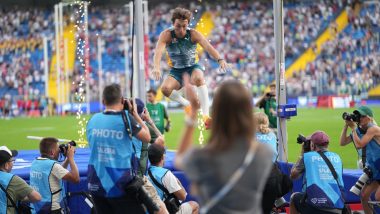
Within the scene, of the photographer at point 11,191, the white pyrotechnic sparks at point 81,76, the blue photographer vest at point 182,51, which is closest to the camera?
the photographer at point 11,191

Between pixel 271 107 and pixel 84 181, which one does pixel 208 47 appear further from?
pixel 271 107

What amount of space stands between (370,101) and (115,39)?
1416 centimetres

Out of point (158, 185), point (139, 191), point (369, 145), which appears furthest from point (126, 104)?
point (369, 145)

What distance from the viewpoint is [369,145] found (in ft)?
26.7

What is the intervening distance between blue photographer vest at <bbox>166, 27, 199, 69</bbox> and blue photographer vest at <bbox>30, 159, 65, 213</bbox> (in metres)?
2.14

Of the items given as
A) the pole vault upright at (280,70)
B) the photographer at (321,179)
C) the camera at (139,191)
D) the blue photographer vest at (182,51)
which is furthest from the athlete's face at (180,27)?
the camera at (139,191)

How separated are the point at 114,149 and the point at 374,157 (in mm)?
3578

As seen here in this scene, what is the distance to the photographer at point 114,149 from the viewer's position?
5801mm

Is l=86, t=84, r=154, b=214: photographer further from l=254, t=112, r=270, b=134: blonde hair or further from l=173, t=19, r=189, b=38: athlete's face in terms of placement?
l=173, t=19, r=189, b=38: athlete's face

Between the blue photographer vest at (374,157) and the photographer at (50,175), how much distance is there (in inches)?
133

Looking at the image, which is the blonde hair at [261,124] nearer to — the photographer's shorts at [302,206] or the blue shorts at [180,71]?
Answer: the photographer's shorts at [302,206]

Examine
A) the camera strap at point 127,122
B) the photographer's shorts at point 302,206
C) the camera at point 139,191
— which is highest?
the camera strap at point 127,122

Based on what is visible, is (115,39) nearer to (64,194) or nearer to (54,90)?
(54,90)

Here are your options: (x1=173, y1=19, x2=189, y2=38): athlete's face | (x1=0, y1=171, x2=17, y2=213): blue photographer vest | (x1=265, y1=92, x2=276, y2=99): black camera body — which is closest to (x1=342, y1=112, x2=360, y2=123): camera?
(x1=173, y1=19, x2=189, y2=38): athlete's face
